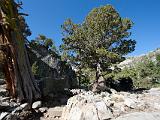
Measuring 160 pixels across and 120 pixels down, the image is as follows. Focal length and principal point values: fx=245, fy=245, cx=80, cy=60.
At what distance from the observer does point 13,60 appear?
566 inches

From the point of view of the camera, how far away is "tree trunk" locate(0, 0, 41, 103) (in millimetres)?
14334

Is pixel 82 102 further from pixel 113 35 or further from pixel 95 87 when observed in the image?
pixel 113 35

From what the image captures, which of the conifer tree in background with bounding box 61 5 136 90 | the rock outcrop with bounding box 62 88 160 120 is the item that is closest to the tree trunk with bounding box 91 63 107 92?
the conifer tree in background with bounding box 61 5 136 90

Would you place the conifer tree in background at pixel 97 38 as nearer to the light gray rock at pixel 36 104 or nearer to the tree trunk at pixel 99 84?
the tree trunk at pixel 99 84

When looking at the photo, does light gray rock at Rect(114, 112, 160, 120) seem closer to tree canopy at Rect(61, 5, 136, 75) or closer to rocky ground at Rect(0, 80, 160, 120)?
rocky ground at Rect(0, 80, 160, 120)

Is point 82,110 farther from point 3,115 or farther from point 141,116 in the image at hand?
point 3,115

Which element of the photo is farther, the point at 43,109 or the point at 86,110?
the point at 43,109

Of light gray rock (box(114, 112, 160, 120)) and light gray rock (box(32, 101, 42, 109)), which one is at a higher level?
light gray rock (box(32, 101, 42, 109))

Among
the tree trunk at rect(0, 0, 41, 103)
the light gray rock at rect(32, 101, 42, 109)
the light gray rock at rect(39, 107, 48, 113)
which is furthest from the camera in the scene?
the tree trunk at rect(0, 0, 41, 103)

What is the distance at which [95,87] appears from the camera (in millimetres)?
26812

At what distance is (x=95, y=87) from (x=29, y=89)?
510 inches

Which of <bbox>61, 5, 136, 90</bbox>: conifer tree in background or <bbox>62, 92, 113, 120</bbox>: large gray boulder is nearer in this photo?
<bbox>62, 92, 113, 120</bbox>: large gray boulder

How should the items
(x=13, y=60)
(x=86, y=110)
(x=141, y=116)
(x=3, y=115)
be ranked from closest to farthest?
(x=141, y=116), (x=3, y=115), (x=86, y=110), (x=13, y=60)

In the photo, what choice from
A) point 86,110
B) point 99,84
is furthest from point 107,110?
point 99,84
